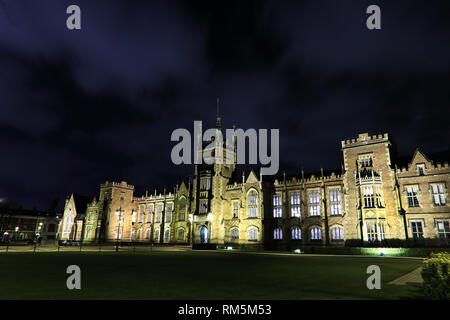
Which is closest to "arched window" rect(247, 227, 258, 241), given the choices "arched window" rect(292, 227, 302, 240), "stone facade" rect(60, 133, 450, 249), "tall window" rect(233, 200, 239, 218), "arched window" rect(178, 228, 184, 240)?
"stone facade" rect(60, 133, 450, 249)

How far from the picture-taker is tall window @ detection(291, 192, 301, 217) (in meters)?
46.8

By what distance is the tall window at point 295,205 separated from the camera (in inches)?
1843

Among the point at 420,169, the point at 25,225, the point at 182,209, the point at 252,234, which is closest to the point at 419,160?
the point at 420,169

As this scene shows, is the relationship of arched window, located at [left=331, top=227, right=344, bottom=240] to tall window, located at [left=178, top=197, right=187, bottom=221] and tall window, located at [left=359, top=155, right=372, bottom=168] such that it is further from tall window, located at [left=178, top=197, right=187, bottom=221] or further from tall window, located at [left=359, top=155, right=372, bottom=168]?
tall window, located at [left=178, top=197, right=187, bottom=221]

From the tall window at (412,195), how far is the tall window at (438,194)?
1728 mm

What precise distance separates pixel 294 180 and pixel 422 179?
17907 millimetres

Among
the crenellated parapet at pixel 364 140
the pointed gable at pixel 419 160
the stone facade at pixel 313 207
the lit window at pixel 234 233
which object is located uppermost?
the crenellated parapet at pixel 364 140

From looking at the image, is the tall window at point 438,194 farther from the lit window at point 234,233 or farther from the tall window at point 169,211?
the tall window at point 169,211

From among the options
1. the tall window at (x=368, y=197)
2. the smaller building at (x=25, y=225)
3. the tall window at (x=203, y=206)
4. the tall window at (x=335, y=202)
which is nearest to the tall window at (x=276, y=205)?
the tall window at (x=335, y=202)

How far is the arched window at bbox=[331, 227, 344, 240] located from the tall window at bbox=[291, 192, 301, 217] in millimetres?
6091

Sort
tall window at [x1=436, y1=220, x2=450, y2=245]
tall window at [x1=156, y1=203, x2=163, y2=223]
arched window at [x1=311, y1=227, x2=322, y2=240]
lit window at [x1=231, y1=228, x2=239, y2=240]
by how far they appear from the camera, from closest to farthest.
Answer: tall window at [x1=436, y1=220, x2=450, y2=245] < arched window at [x1=311, y1=227, x2=322, y2=240] < lit window at [x1=231, y1=228, x2=239, y2=240] < tall window at [x1=156, y1=203, x2=163, y2=223]

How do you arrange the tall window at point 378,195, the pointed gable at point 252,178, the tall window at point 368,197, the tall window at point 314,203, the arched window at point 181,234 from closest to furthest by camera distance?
the tall window at point 378,195 → the tall window at point 368,197 → the tall window at point 314,203 → the pointed gable at point 252,178 → the arched window at point 181,234
